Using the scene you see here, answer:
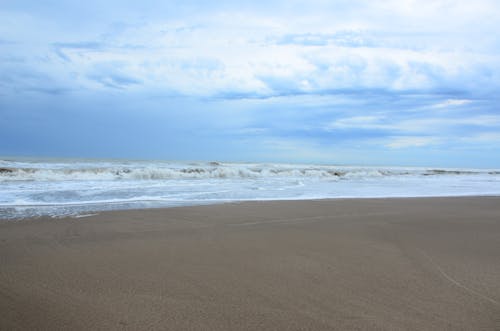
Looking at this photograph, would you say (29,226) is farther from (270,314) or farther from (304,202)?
(304,202)

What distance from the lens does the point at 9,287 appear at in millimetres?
2484

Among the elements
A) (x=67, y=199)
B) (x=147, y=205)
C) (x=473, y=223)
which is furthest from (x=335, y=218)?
(x=67, y=199)

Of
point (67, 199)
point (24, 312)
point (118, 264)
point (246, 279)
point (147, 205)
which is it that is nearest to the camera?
point (24, 312)

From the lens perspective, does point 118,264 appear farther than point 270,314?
Yes

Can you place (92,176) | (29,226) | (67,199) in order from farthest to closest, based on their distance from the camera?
(92,176) → (67,199) → (29,226)

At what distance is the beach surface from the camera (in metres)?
2.07

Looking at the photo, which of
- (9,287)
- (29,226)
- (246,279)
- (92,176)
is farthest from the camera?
(92,176)

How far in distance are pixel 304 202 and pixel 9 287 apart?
20.4 ft

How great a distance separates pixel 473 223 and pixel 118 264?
518 cm

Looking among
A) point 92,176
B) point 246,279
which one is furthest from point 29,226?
point 92,176

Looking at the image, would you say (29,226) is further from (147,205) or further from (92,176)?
(92,176)

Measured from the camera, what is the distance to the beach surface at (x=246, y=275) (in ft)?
6.79

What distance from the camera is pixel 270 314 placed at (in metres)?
2.12

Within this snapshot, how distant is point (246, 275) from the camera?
2857mm
